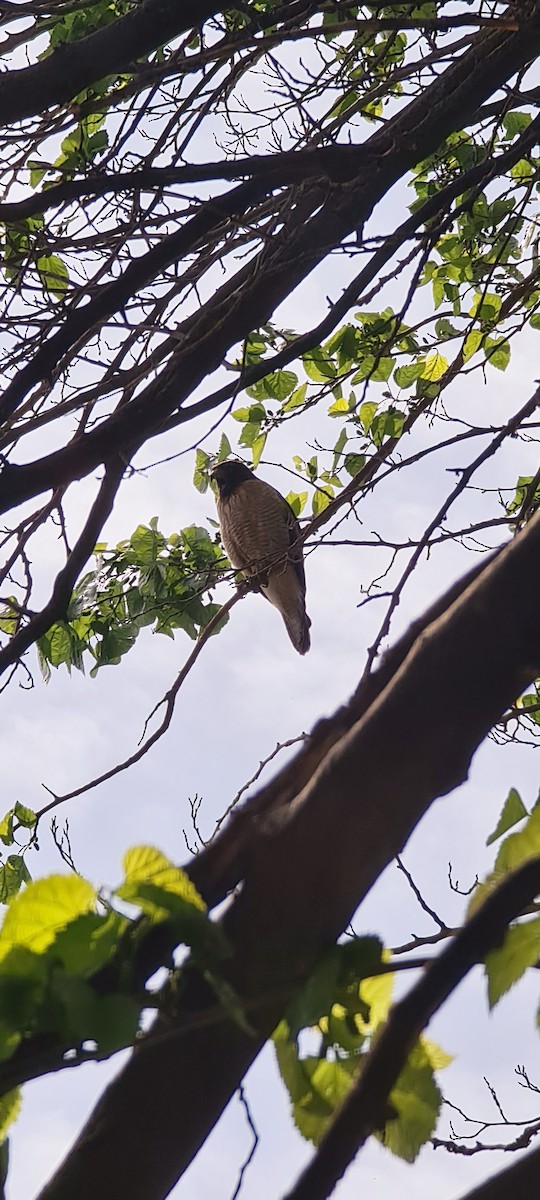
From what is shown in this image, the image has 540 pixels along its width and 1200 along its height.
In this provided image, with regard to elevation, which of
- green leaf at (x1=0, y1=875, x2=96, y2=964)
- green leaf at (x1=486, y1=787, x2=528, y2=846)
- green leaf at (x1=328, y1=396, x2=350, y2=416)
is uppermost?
green leaf at (x1=328, y1=396, x2=350, y2=416)

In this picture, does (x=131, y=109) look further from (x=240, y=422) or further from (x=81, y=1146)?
(x=81, y=1146)

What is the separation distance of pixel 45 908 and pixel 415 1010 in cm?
29

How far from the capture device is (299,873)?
2.96 feet

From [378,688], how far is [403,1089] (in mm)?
349

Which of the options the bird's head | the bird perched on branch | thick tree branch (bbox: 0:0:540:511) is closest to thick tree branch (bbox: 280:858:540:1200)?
thick tree branch (bbox: 0:0:540:511)

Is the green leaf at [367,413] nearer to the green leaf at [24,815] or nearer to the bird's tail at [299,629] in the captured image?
the green leaf at [24,815]

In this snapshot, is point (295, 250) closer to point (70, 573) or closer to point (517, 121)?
point (70, 573)

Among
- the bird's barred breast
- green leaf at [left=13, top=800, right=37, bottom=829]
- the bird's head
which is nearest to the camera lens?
green leaf at [left=13, top=800, right=37, bottom=829]

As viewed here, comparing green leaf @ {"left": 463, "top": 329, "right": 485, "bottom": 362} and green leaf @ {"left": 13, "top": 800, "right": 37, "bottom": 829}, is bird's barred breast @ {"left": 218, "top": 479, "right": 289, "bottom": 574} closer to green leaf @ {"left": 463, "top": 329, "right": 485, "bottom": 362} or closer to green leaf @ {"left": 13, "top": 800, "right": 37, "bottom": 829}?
green leaf @ {"left": 463, "top": 329, "right": 485, "bottom": 362}

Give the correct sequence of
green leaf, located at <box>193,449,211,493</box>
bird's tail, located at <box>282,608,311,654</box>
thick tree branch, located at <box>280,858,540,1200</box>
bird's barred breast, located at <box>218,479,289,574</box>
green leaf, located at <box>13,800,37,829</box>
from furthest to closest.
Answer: bird's barred breast, located at <box>218,479,289,574</box>, bird's tail, located at <box>282,608,311,654</box>, green leaf, located at <box>193,449,211,493</box>, green leaf, located at <box>13,800,37,829</box>, thick tree branch, located at <box>280,858,540,1200</box>

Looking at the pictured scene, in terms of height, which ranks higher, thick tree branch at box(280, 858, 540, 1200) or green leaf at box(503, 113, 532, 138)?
green leaf at box(503, 113, 532, 138)

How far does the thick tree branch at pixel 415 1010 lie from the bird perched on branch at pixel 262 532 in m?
6.25

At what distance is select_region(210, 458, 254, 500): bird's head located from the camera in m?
7.88

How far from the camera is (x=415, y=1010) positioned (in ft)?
2.40
